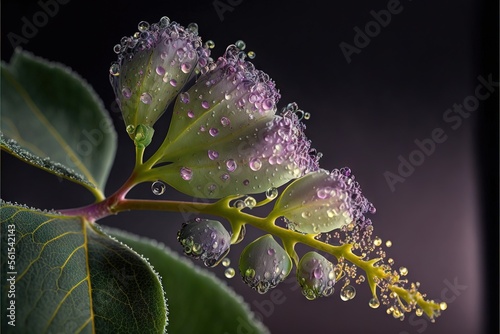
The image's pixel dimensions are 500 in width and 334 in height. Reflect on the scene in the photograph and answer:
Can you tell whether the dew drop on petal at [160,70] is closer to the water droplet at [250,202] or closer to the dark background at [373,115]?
the water droplet at [250,202]

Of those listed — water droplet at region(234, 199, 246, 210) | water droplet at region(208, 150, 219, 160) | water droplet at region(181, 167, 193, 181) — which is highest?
water droplet at region(208, 150, 219, 160)

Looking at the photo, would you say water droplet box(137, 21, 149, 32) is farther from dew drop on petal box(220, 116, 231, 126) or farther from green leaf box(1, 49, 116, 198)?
green leaf box(1, 49, 116, 198)

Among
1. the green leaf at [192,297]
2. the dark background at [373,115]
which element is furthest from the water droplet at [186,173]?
the dark background at [373,115]

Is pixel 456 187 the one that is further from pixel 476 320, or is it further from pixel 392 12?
pixel 392 12

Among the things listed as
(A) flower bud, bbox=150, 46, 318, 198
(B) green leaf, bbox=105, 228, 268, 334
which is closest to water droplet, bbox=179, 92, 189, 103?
(A) flower bud, bbox=150, 46, 318, 198

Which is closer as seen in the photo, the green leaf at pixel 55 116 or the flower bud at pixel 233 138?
the flower bud at pixel 233 138

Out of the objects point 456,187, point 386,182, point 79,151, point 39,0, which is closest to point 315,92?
point 386,182

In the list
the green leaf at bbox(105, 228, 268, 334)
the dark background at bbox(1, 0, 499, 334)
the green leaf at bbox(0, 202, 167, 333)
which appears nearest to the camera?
the green leaf at bbox(0, 202, 167, 333)
